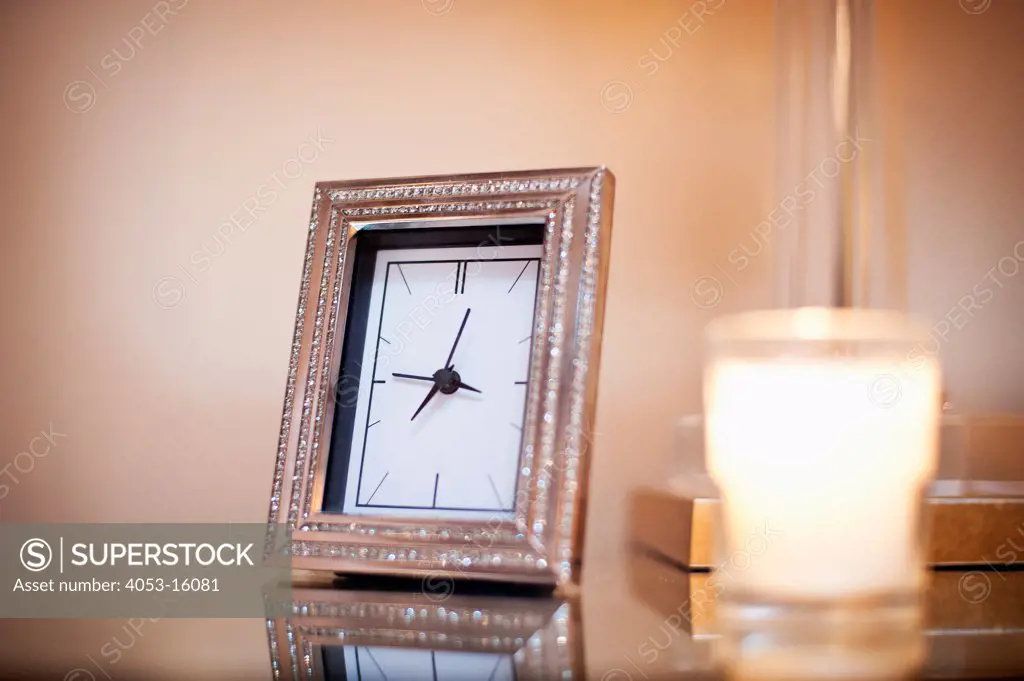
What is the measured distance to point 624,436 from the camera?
3.57ft

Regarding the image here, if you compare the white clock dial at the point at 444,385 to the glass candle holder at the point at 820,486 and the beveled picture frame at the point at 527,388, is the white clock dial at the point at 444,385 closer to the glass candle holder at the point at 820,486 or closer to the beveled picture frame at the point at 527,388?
the beveled picture frame at the point at 527,388

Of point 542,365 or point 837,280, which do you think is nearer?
point 542,365

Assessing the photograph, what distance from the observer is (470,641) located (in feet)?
1.77

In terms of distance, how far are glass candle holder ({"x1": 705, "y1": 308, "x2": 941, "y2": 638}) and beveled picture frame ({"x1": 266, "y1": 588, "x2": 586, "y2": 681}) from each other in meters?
0.12

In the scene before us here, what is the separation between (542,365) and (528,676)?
32 cm

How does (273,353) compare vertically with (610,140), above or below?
below

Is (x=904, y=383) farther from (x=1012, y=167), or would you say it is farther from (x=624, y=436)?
(x=1012, y=167)

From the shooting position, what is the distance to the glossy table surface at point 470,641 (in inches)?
17.8

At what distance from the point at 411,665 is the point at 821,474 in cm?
33

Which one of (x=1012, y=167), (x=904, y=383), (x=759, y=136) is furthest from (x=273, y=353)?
(x=1012, y=167)

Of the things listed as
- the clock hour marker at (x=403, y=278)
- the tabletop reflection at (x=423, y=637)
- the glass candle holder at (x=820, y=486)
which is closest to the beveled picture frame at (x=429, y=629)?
the tabletop reflection at (x=423, y=637)

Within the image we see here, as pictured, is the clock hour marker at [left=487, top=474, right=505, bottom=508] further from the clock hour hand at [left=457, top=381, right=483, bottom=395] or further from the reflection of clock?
the reflection of clock

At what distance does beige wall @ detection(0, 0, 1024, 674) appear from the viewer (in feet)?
3.59

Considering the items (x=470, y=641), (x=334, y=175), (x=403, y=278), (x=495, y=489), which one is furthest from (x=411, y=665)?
(x=334, y=175)
